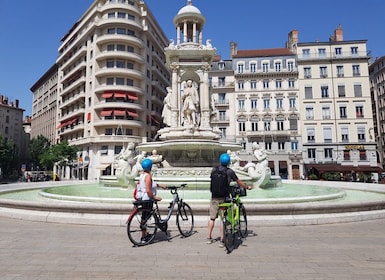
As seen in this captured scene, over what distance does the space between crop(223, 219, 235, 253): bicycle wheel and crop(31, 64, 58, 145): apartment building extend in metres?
71.2

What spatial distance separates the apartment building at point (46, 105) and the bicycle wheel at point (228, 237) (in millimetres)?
71171

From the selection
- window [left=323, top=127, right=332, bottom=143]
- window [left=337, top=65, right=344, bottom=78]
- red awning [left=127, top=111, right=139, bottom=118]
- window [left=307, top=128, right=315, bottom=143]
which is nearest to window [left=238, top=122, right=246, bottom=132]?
window [left=307, top=128, right=315, bottom=143]

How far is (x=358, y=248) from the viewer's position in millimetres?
5402

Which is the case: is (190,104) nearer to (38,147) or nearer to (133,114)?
(133,114)

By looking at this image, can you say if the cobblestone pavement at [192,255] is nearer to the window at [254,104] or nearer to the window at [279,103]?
the window at [254,104]

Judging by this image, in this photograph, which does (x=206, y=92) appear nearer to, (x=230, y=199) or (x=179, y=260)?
(x=230, y=199)

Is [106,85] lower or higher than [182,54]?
higher

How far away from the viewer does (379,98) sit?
62531mm

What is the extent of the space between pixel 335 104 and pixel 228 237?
54.3m

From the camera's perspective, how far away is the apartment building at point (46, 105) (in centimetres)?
7288

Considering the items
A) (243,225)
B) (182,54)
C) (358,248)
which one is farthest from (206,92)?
(358,248)

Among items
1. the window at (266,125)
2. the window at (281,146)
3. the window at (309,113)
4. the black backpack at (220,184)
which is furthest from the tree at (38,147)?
the black backpack at (220,184)

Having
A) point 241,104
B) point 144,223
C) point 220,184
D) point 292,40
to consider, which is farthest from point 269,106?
point 144,223

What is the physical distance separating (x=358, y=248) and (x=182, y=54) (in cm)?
1702
